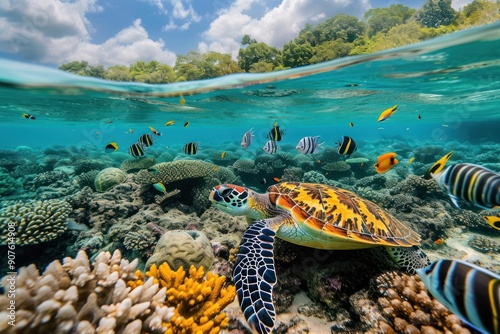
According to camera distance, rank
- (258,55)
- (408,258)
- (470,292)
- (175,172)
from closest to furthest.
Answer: (470,292)
(408,258)
(175,172)
(258,55)

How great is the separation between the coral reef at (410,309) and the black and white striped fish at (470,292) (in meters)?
1.37

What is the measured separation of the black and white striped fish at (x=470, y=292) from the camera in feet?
4.12

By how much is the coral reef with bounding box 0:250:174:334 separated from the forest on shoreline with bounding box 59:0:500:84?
36.9 feet

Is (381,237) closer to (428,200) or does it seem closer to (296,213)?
(296,213)

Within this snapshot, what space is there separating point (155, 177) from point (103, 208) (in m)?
1.58

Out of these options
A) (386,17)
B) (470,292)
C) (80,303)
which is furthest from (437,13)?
(80,303)

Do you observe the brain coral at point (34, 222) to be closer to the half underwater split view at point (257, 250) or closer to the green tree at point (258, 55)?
the half underwater split view at point (257, 250)

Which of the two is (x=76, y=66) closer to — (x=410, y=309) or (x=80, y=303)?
(x=80, y=303)

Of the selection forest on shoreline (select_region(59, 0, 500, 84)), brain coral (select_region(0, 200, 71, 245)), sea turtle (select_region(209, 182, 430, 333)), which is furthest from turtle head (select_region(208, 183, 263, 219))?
forest on shoreline (select_region(59, 0, 500, 84))

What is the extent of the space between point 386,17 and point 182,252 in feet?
56.3

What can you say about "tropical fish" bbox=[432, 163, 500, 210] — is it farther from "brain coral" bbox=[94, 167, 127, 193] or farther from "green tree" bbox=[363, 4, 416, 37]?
"green tree" bbox=[363, 4, 416, 37]

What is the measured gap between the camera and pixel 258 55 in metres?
12.4

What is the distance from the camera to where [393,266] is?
3.35 meters

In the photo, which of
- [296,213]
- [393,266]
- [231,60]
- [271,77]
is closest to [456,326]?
[393,266]
